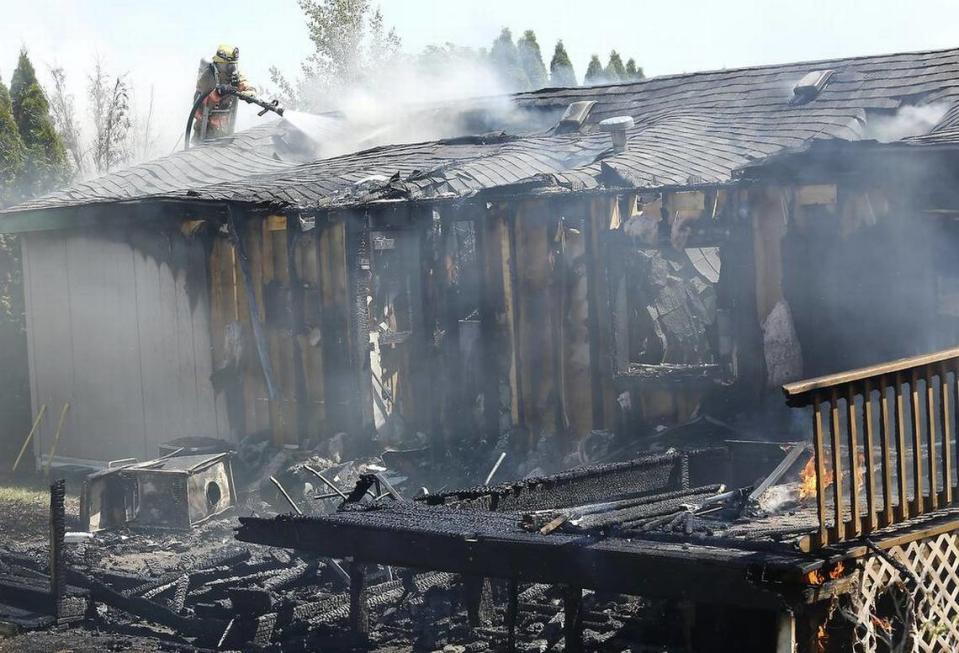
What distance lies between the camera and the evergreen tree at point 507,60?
3953 cm

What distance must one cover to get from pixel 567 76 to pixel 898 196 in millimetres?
29001

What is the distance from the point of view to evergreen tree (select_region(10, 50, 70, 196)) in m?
21.9

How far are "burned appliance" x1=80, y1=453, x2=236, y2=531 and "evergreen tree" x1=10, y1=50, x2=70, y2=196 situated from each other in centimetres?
1109

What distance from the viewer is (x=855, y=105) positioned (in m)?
15.3

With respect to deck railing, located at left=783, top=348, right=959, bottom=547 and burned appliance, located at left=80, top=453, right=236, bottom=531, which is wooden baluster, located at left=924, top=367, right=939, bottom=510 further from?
burned appliance, located at left=80, top=453, right=236, bottom=531

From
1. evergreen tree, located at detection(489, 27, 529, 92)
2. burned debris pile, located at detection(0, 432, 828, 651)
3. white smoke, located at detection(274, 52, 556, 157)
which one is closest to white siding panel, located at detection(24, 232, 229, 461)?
burned debris pile, located at detection(0, 432, 828, 651)

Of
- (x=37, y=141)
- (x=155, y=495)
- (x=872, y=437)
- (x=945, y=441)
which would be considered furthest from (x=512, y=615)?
(x=37, y=141)

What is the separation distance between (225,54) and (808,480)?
15355mm

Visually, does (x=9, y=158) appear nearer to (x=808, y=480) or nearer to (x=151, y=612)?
(x=151, y=612)

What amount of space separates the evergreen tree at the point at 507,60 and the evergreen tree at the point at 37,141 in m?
18.0

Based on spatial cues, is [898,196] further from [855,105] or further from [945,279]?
[855,105]

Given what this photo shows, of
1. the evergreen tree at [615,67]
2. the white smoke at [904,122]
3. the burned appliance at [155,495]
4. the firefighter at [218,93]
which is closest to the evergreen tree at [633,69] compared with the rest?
the evergreen tree at [615,67]

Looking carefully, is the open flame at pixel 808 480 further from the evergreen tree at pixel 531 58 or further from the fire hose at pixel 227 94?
the evergreen tree at pixel 531 58

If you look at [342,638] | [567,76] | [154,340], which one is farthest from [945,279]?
[567,76]
